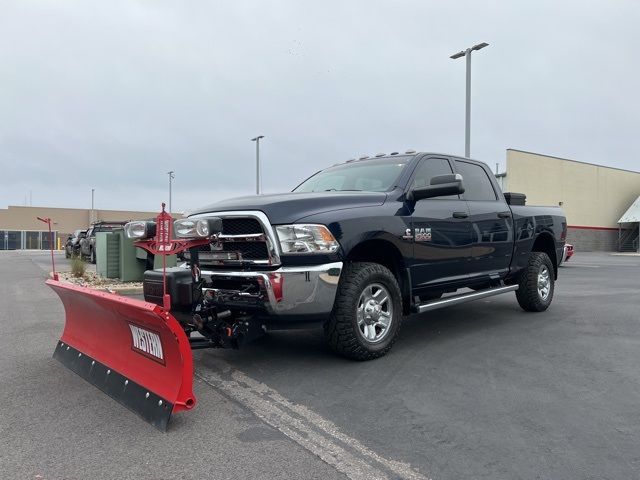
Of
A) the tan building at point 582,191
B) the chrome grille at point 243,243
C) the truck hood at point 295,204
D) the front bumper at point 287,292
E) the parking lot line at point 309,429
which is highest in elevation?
the tan building at point 582,191

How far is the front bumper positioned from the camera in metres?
4.34

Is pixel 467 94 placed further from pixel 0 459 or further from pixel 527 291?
pixel 0 459

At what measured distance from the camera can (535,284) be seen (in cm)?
747

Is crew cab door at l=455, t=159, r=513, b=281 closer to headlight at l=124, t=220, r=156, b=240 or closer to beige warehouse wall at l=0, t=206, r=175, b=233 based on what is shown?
headlight at l=124, t=220, r=156, b=240

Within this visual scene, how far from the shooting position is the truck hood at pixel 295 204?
4500 mm

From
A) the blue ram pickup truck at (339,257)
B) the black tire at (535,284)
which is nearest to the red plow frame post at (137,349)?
the blue ram pickup truck at (339,257)

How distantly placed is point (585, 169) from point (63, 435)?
133 feet

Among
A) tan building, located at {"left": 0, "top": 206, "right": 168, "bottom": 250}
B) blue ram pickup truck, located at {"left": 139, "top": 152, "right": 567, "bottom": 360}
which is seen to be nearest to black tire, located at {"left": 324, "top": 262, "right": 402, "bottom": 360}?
blue ram pickup truck, located at {"left": 139, "top": 152, "right": 567, "bottom": 360}

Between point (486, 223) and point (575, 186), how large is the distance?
34769 mm

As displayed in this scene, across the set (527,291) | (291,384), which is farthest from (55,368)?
(527,291)

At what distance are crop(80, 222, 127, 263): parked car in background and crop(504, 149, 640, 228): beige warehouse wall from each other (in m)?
23.7

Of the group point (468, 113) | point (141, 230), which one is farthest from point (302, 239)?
point (468, 113)

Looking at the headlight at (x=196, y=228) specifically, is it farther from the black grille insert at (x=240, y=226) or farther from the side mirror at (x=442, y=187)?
the side mirror at (x=442, y=187)

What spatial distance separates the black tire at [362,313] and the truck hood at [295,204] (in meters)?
0.58
